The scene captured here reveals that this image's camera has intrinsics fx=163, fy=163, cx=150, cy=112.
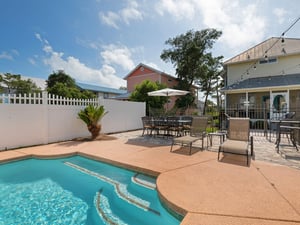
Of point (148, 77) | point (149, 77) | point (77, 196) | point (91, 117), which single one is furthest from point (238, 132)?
point (148, 77)

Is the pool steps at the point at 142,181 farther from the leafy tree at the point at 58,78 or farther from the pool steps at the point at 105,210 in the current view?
the leafy tree at the point at 58,78

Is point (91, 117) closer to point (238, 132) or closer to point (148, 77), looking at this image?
point (238, 132)

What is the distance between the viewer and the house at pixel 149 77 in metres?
20.7

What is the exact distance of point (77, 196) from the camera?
131 inches

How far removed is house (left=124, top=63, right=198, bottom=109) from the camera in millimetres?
20678

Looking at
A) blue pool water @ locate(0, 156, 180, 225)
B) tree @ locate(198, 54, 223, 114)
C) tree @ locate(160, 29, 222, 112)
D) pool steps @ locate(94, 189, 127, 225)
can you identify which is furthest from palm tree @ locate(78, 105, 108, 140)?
tree @ locate(198, 54, 223, 114)

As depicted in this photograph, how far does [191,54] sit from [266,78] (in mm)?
9366

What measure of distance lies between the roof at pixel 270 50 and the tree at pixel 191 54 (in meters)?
5.96

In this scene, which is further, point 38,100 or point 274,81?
point 274,81

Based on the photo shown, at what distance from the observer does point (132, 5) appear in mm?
8859

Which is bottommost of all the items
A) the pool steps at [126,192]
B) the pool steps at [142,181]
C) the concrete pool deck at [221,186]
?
the pool steps at [126,192]

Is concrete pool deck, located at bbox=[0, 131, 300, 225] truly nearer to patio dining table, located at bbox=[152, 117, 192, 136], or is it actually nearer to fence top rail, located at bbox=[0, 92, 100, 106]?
fence top rail, located at bbox=[0, 92, 100, 106]

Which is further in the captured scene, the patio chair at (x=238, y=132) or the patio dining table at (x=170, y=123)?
the patio dining table at (x=170, y=123)

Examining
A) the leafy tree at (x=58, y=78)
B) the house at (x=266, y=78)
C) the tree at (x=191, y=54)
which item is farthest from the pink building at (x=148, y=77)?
the leafy tree at (x=58, y=78)
